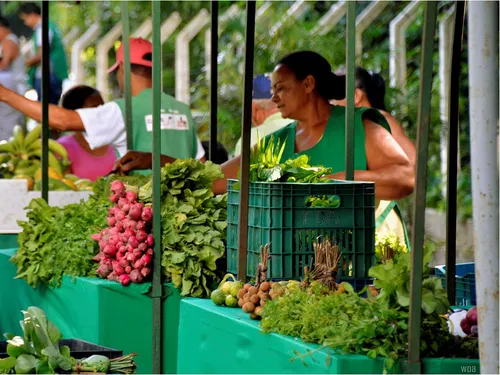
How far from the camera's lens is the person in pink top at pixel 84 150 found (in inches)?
360

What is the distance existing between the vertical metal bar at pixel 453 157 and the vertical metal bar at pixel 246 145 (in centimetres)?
82

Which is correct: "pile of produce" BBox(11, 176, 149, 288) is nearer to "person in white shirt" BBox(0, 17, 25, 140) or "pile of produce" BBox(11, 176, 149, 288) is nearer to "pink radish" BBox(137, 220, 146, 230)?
"pink radish" BBox(137, 220, 146, 230)

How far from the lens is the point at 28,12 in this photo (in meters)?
11.7

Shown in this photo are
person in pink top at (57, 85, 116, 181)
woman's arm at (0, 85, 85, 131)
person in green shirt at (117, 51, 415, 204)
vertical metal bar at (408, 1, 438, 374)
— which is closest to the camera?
vertical metal bar at (408, 1, 438, 374)

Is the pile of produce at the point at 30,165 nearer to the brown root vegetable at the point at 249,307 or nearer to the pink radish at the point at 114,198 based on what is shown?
the pink radish at the point at 114,198

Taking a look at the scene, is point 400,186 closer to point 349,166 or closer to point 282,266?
point 349,166

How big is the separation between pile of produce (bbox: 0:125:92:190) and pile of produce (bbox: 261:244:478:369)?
13.0 feet

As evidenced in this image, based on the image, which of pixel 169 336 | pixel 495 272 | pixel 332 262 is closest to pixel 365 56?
pixel 169 336

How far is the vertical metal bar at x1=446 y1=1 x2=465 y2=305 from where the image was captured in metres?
4.23

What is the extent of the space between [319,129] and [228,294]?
66.0 inches

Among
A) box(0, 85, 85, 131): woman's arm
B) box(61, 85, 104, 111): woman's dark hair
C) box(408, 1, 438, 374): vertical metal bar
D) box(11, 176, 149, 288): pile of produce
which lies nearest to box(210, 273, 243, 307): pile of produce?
box(408, 1, 438, 374): vertical metal bar

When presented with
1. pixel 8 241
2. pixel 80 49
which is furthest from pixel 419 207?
pixel 80 49

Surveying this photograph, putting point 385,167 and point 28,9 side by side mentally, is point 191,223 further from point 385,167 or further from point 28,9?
point 28,9

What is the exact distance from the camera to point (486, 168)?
2873 mm
